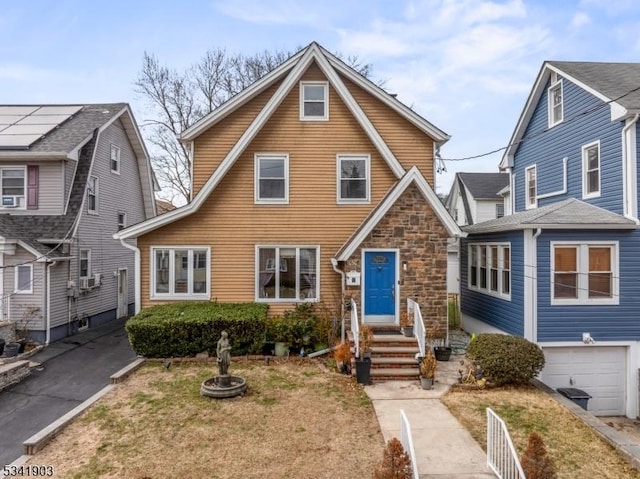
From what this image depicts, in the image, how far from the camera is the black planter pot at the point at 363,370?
358 inches

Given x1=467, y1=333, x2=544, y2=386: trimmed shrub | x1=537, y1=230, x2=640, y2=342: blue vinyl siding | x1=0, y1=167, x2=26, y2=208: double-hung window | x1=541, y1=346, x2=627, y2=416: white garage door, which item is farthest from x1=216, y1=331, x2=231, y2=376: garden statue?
x1=0, y1=167, x2=26, y2=208: double-hung window

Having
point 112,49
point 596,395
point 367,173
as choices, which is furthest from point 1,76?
point 596,395

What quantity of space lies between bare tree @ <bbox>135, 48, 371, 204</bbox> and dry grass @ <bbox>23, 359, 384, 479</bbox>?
61.2 ft

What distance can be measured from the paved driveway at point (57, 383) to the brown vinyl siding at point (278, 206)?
2397mm

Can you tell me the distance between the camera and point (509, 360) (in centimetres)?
893

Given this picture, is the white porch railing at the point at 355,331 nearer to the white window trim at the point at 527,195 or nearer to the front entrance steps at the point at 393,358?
the front entrance steps at the point at 393,358

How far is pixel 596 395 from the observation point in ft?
35.7

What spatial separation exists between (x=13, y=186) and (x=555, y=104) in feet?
66.0

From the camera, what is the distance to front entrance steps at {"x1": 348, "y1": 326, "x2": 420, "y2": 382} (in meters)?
9.48

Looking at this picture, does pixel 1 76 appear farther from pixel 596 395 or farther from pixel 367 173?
pixel 596 395

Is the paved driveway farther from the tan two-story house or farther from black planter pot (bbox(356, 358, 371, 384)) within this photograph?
black planter pot (bbox(356, 358, 371, 384))

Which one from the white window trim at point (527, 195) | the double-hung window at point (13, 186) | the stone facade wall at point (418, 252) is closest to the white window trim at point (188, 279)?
the stone facade wall at point (418, 252)

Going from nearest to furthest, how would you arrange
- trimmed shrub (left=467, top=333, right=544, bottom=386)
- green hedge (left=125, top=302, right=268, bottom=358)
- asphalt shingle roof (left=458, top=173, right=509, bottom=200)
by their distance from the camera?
trimmed shrub (left=467, top=333, right=544, bottom=386), green hedge (left=125, top=302, right=268, bottom=358), asphalt shingle roof (left=458, top=173, right=509, bottom=200)

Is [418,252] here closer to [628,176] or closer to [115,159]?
[628,176]
